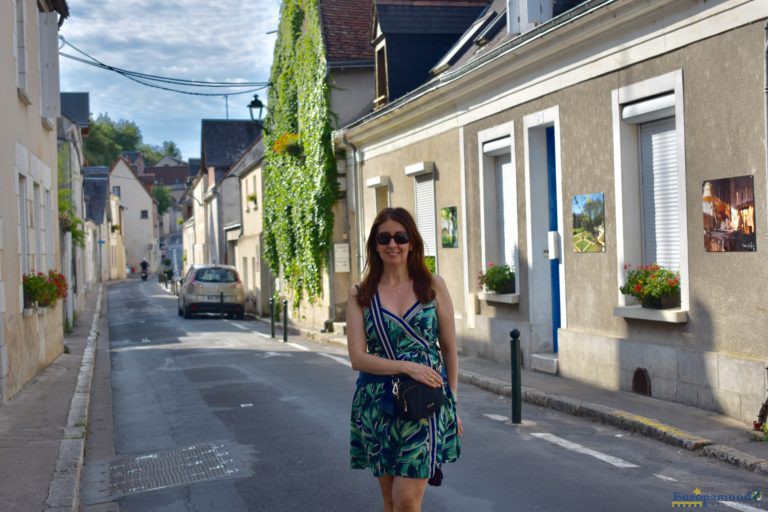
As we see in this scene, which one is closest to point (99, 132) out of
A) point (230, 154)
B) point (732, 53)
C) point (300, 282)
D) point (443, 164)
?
point (230, 154)

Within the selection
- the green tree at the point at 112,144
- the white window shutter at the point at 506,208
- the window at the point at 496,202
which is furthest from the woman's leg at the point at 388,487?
the green tree at the point at 112,144

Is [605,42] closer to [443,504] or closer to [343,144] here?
[443,504]

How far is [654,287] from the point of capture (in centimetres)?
1032

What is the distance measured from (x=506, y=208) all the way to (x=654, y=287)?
191 inches

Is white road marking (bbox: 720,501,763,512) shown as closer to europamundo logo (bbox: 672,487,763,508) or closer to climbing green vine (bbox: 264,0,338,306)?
europamundo logo (bbox: 672,487,763,508)

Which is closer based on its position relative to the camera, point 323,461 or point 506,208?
point 323,461

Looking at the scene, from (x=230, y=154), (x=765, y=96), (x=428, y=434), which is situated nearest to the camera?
(x=428, y=434)

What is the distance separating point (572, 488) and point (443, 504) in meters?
0.96

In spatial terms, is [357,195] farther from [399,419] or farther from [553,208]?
[399,419]

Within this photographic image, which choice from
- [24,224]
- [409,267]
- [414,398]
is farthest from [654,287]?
[24,224]

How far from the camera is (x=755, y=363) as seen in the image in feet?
28.5

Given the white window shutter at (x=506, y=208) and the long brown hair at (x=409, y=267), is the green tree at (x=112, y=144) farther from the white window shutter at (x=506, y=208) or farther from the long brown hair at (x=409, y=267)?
the long brown hair at (x=409, y=267)

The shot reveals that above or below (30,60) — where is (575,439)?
below

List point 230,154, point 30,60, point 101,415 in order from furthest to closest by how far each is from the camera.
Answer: point 230,154 < point 30,60 < point 101,415
